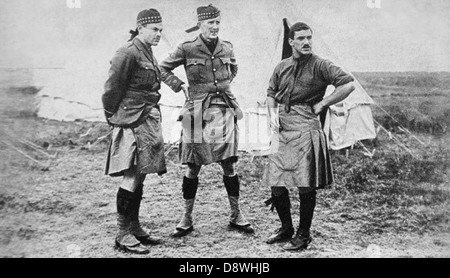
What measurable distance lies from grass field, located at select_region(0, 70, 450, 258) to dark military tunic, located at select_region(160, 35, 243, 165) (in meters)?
0.65

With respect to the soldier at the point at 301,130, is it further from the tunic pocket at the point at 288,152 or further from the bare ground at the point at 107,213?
the bare ground at the point at 107,213

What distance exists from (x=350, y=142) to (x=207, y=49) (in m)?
2.00

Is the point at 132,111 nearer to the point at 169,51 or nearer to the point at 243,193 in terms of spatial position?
the point at 169,51

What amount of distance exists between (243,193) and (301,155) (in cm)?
108

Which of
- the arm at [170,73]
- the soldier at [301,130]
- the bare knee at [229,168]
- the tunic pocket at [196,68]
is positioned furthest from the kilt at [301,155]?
the arm at [170,73]

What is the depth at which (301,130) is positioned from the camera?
11.8 feet

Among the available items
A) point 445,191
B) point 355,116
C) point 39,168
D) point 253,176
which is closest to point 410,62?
point 355,116

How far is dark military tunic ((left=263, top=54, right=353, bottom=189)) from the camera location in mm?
3535

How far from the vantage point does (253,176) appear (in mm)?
4727

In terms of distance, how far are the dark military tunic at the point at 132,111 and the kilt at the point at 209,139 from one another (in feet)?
1.01

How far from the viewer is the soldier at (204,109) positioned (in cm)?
386

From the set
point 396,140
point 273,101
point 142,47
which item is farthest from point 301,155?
point 396,140
